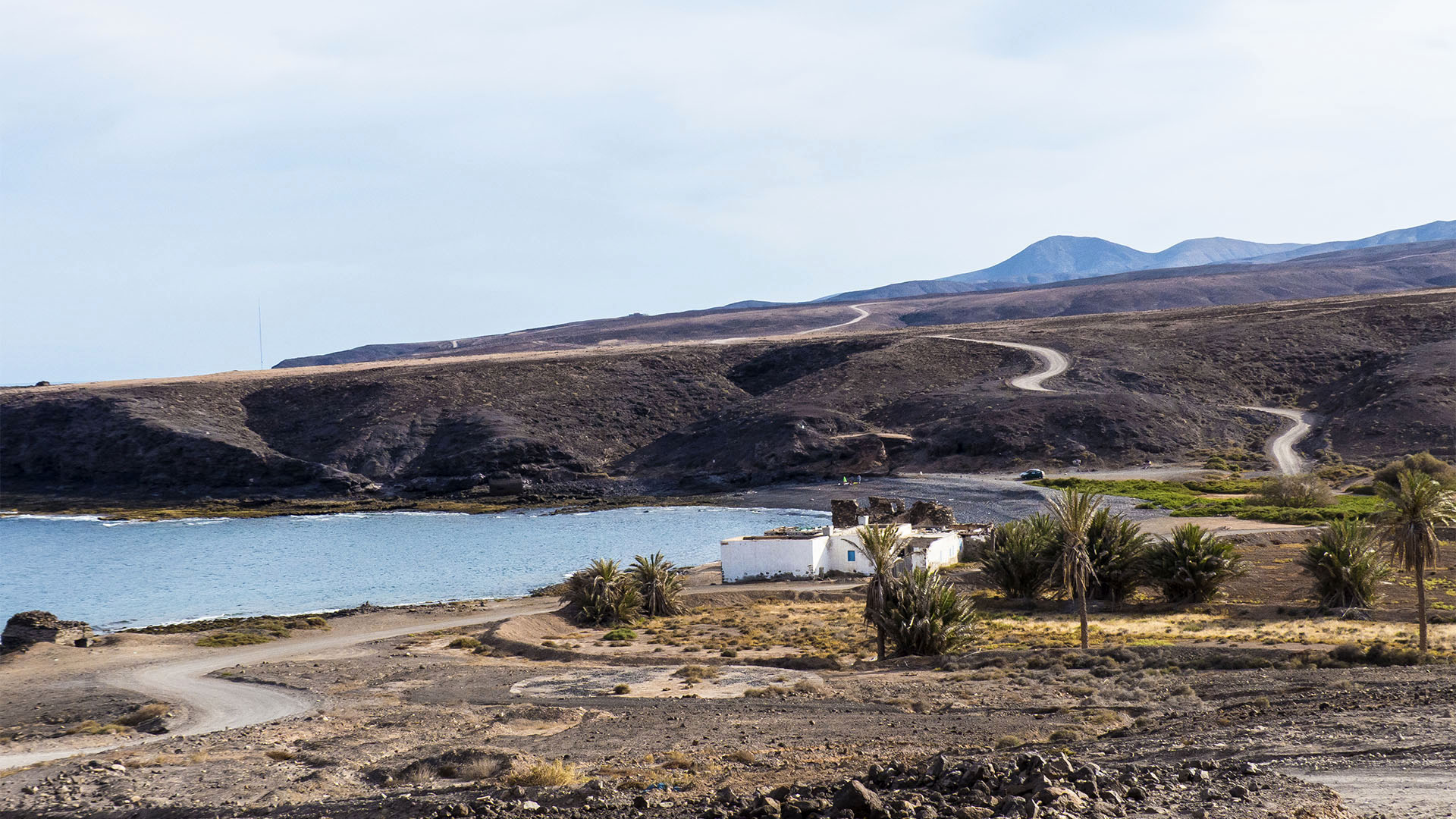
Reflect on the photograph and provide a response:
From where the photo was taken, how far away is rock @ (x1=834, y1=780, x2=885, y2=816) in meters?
10.4

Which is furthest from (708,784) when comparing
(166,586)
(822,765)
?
(166,586)

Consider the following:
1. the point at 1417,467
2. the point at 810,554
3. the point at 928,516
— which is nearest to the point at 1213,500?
the point at 1417,467

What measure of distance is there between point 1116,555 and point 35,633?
30.8 m

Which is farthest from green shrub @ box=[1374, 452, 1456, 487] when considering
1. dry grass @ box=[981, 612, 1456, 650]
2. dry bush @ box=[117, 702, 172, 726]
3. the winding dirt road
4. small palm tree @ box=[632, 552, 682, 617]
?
dry bush @ box=[117, 702, 172, 726]

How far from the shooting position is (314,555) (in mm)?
64750

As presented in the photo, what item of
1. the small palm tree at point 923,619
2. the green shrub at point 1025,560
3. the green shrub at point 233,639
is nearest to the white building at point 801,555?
the green shrub at point 1025,560

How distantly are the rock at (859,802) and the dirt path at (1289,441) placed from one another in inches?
2671

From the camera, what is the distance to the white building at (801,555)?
40.3 metres

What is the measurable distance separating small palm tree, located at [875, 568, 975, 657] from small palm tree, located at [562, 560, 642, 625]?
10.4m

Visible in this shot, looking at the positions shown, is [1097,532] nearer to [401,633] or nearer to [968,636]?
[968,636]

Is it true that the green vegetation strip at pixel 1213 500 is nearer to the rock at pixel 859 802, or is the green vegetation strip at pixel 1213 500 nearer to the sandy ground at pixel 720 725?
the sandy ground at pixel 720 725

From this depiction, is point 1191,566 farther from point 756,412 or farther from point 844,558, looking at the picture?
point 756,412

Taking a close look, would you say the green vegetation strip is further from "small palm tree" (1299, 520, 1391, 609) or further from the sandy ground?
the sandy ground

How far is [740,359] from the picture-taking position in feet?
398
